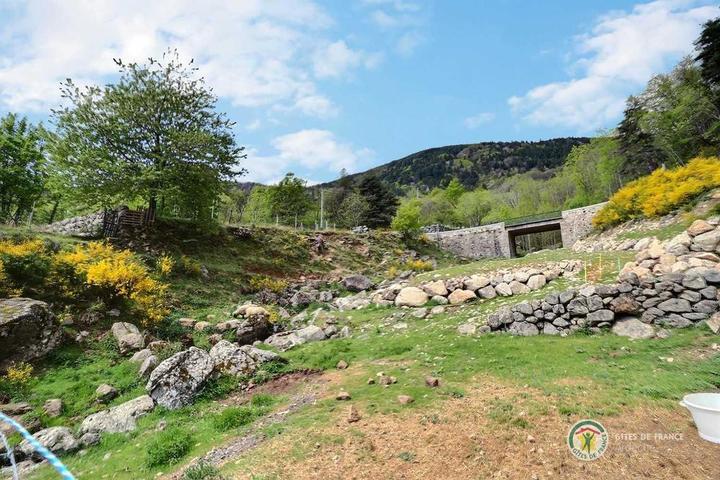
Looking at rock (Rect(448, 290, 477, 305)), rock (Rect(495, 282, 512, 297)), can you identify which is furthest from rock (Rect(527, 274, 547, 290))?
rock (Rect(448, 290, 477, 305))

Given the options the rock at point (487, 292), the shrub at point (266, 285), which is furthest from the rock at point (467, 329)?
the shrub at point (266, 285)

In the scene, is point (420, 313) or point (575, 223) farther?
point (575, 223)

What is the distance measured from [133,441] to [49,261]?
11.4m

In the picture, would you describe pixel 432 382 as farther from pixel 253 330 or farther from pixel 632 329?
pixel 253 330

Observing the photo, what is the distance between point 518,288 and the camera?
44.0 ft

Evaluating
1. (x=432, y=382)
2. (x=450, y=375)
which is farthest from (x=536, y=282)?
(x=432, y=382)

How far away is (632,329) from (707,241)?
18.1 ft

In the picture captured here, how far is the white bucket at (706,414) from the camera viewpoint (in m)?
4.68

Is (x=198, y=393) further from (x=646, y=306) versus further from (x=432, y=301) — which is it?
(x=646, y=306)

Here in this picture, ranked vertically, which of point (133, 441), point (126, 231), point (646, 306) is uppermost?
point (126, 231)

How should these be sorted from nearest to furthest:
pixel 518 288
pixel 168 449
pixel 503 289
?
pixel 168 449
pixel 518 288
pixel 503 289

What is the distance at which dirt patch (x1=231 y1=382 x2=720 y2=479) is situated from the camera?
14.9 ft

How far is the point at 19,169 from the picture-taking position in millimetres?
30484

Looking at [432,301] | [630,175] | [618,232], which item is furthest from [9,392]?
[630,175]
